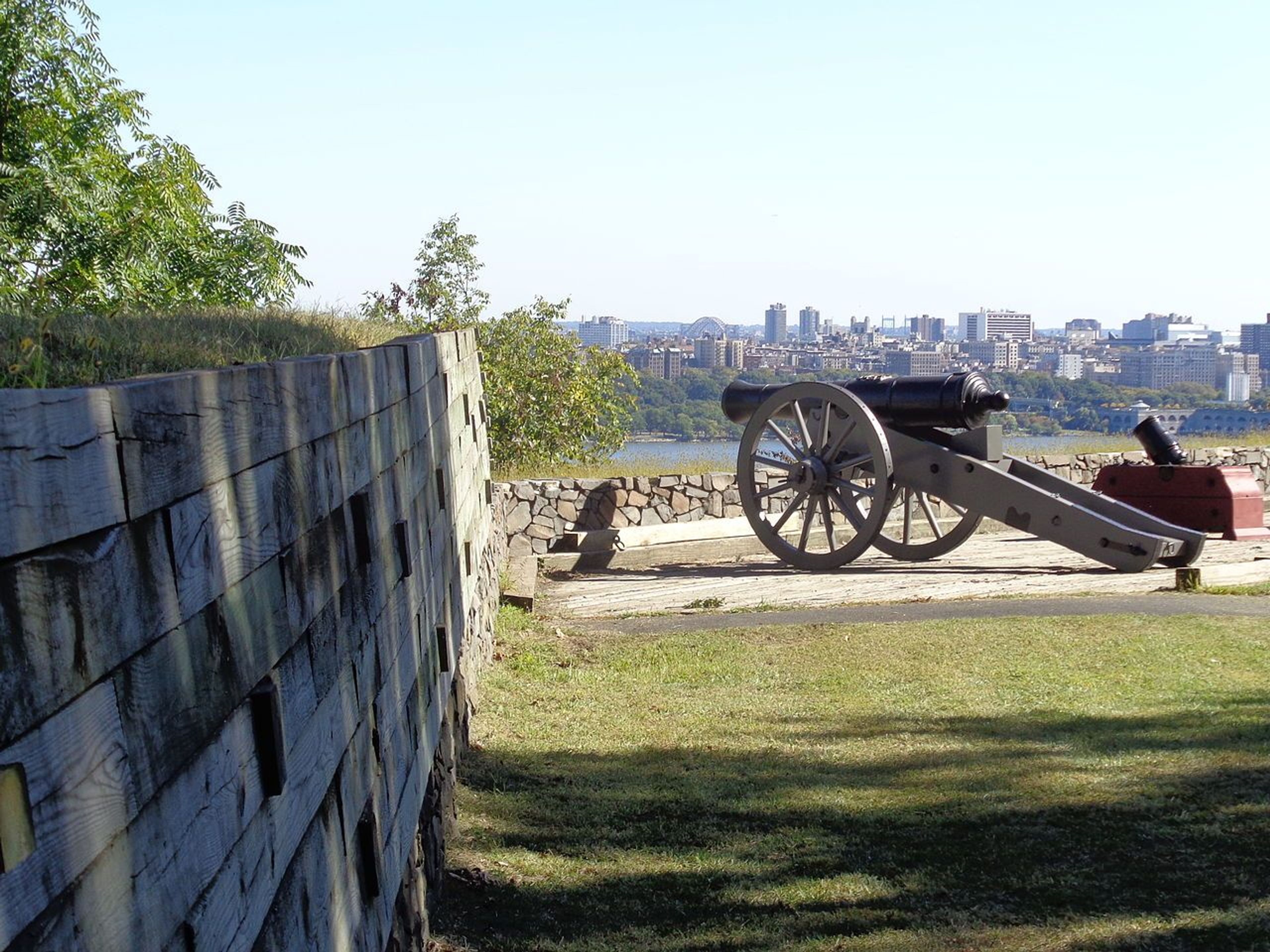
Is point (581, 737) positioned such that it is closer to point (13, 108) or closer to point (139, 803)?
point (139, 803)

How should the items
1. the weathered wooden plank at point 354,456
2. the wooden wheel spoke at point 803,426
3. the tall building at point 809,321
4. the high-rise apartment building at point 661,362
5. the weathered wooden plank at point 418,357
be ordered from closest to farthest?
the weathered wooden plank at point 354,456, the weathered wooden plank at point 418,357, the wooden wheel spoke at point 803,426, the high-rise apartment building at point 661,362, the tall building at point 809,321

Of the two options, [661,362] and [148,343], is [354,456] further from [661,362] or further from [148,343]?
[661,362]

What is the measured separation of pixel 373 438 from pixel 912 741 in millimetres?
3644

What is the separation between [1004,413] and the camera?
70.0 feet

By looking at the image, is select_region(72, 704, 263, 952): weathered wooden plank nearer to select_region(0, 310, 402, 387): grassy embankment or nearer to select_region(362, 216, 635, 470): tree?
select_region(0, 310, 402, 387): grassy embankment

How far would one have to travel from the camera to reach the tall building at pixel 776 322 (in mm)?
93500

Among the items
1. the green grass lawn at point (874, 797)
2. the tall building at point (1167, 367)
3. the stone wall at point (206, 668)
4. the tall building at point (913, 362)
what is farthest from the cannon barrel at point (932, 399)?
the tall building at point (1167, 367)

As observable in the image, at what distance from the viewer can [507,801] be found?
5660 millimetres

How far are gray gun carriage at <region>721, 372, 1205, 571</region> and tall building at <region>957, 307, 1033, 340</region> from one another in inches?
2691

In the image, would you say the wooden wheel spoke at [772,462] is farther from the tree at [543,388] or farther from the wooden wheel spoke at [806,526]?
the tree at [543,388]

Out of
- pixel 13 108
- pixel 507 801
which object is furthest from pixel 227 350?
pixel 13 108

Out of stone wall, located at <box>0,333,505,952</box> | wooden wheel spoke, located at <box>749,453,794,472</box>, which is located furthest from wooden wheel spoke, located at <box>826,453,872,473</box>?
stone wall, located at <box>0,333,505,952</box>

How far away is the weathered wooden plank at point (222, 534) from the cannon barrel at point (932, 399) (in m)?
10.2

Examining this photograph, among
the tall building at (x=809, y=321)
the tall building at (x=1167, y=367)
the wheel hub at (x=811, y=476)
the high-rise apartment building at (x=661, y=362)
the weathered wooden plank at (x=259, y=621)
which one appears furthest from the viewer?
the tall building at (x=809, y=321)
